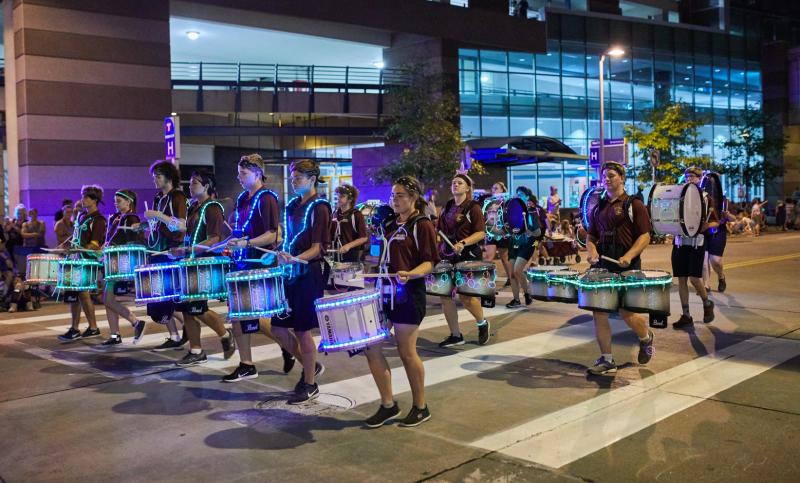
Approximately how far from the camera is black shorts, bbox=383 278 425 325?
568 cm

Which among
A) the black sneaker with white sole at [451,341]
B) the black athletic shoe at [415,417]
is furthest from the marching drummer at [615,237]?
the black athletic shoe at [415,417]

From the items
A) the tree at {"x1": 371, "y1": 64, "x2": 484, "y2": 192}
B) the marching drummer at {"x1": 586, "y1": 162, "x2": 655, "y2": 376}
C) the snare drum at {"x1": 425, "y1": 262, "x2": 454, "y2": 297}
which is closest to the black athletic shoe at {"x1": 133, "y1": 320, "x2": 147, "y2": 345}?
the snare drum at {"x1": 425, "y1": 262, "x2": 454, "y2": 297}

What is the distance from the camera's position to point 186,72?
31.8 meters

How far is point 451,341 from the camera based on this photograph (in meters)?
9.00

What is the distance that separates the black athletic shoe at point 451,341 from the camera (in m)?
8.96

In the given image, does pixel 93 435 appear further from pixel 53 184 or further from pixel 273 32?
pixel 273 32

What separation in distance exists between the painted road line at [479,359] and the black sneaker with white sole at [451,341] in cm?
30

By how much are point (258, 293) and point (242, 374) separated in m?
1.37

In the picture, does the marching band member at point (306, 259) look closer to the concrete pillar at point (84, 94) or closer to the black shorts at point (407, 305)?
the black shorts at point (407, 305)

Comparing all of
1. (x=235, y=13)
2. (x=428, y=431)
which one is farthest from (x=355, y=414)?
(x=235, y=13)

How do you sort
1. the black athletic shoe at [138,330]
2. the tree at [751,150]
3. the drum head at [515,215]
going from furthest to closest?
1. the tree at [751,150]
2. the drum head at [515,215]
3. the black athletic shoe at [138,330]

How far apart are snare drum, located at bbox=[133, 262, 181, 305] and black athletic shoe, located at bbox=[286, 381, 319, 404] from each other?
1.87m

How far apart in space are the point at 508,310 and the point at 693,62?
3992 cm

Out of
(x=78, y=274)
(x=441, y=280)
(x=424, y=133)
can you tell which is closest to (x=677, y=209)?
(x=441, y=280)
